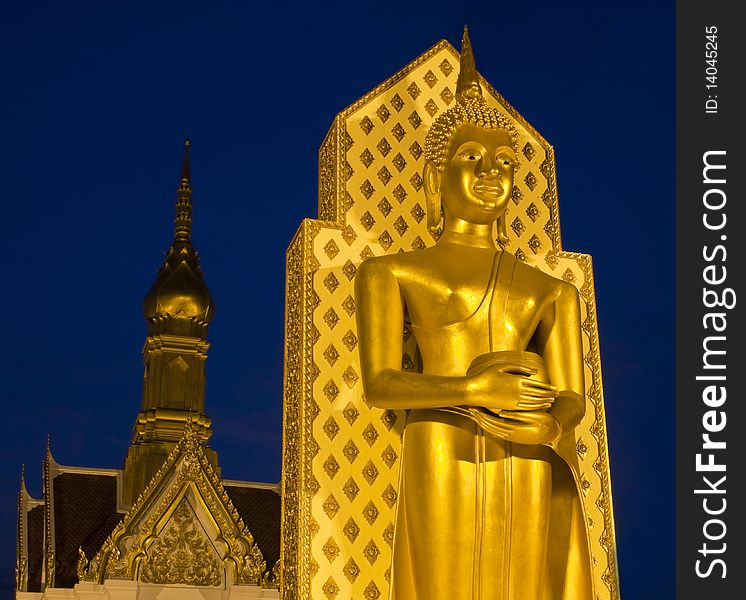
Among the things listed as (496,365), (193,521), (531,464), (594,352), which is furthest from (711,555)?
(193,521)

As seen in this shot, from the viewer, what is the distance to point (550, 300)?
163 inches

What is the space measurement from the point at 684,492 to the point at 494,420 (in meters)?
1.42

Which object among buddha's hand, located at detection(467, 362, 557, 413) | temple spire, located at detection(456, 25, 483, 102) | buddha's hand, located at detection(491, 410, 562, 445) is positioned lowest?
buddha's hand, located at detection(491, 410, 562, 445)

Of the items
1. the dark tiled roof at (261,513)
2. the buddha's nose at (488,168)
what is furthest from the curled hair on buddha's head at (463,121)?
the dark tiled roof at (261,513)

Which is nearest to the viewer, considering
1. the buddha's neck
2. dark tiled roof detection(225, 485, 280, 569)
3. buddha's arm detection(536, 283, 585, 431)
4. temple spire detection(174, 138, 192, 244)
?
buddha's arm detection(536, 283, 585, 431)

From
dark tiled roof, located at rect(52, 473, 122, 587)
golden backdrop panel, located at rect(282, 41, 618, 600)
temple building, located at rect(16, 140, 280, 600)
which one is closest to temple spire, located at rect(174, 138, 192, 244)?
temple building, located at rect(16, 140, 280, 600)

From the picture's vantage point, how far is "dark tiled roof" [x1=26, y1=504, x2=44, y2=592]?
53.1 feet

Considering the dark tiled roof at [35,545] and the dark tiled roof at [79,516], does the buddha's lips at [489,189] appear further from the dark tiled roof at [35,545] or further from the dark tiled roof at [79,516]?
the dark tiled roof at [35,545]

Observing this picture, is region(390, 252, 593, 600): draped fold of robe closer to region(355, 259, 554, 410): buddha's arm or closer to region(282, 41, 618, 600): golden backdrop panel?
region(355, 259, 554, 410): buddha's arm

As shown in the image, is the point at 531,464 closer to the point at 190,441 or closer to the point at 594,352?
the point at 594,352

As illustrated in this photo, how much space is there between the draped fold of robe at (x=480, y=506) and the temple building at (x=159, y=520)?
12204mm

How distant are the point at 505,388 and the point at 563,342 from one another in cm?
58

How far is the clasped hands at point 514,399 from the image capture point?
365 centimetres

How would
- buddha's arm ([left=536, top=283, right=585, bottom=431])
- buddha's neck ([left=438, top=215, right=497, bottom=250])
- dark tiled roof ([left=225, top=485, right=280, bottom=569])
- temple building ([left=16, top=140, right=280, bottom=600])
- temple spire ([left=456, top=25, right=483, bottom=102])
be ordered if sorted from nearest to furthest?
buddha's arm ([left=536, top=283, right=585, bottom=431])
buddha's neck ([left=438, top=215, right=497, bottom=250])
temple spire ([left=456, top=25, right=483, bottom=102])
temple building ([left=16, top=140, right=280, bottom=600])
dark tiled roof ([left=225, top=485, right=280, bottom=569])
